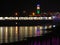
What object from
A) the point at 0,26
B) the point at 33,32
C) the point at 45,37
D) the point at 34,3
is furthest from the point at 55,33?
the point at 34,3

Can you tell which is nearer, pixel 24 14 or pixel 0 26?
pixel 0 26

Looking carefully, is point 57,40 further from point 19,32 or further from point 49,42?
point 19,32

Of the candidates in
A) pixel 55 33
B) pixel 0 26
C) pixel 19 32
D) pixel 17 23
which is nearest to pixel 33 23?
pixel 17 23

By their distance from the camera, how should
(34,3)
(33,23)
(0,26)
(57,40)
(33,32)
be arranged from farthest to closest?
(34,3) → (33,23) → (0,26) → (33,32) → (57,40)

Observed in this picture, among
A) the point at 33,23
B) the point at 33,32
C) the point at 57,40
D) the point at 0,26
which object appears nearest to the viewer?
the point at 57,40

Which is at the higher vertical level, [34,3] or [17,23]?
[34,3]

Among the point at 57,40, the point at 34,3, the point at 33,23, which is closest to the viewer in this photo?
the point at 57,40

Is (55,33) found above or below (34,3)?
below

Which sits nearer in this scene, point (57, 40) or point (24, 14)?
point (57, 40)

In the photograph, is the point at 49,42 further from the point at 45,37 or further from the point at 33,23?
the point at 33,23

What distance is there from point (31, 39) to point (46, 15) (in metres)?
5.68

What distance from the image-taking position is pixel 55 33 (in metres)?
6.35

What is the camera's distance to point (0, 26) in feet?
28.9

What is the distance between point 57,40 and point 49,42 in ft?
0.54
